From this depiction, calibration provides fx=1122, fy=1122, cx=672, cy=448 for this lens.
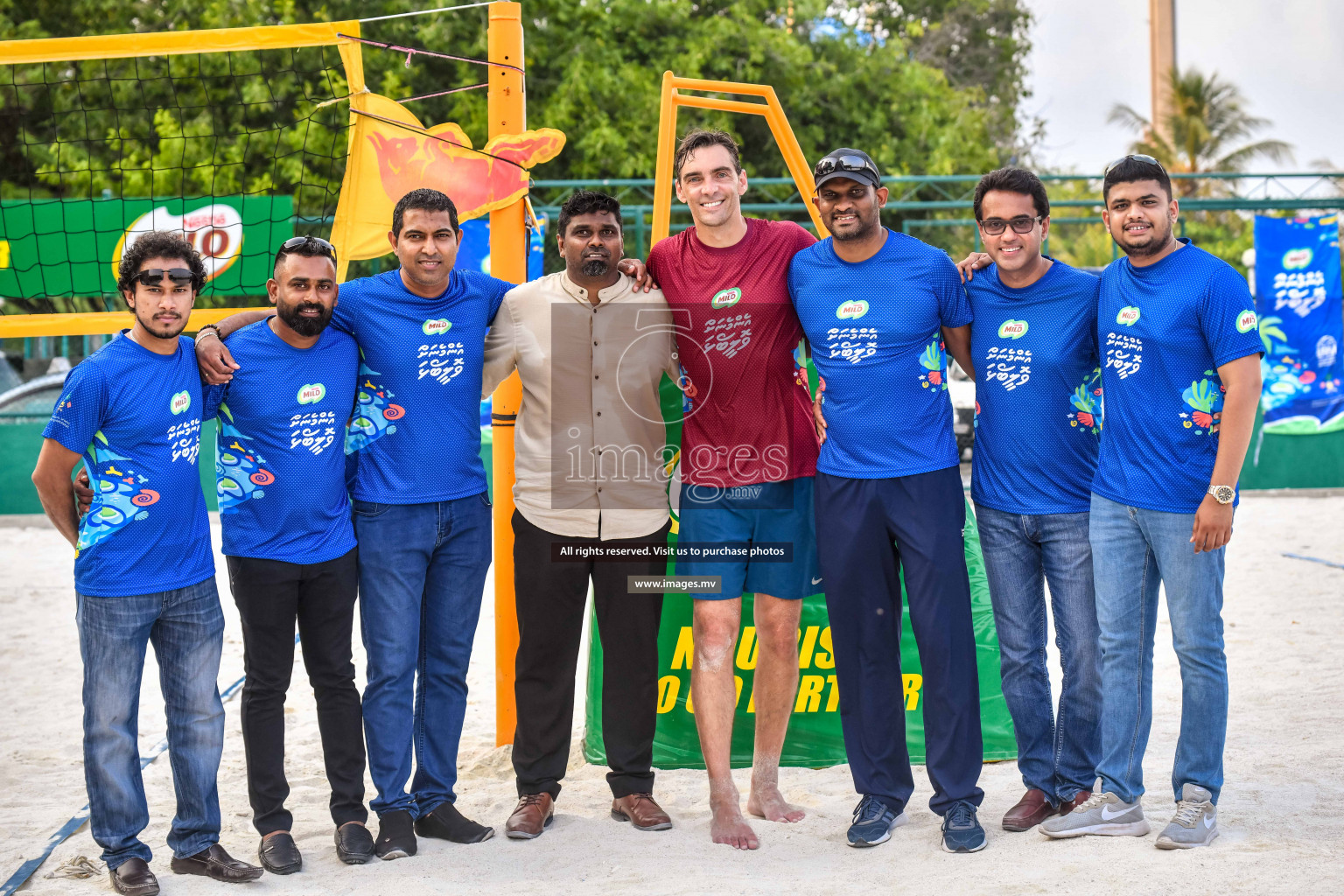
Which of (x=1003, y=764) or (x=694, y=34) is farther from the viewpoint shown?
(x=694, y=34)

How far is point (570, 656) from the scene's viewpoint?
3557 mm

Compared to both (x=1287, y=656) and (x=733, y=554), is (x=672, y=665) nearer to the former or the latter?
(x=733, y=554)

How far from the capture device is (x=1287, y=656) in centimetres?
562

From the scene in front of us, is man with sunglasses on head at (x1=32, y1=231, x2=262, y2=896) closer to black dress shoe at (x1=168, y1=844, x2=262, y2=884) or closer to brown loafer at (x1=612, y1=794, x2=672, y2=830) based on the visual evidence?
black dress shoe at (x1=168, y1=844, x2=262, y2=884)

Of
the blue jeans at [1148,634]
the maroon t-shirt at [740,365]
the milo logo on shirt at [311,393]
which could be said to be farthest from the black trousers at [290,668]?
the blue jeans at [1148,634]

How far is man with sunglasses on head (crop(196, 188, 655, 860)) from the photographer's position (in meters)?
3.36

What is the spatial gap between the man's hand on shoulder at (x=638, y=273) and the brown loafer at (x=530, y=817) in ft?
5.42

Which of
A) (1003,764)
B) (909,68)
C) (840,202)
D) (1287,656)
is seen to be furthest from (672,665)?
(909,68)

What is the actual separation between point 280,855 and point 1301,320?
11.3 meters

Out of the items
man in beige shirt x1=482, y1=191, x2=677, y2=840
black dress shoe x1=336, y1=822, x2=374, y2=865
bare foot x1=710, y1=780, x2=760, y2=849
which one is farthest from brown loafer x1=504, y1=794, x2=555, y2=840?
bare foot x1=710, y1=780, x2=760, y2=849

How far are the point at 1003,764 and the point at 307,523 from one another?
262 centimetres

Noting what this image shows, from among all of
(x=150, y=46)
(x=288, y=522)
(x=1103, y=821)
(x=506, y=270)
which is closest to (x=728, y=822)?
(x=1103, y=821)

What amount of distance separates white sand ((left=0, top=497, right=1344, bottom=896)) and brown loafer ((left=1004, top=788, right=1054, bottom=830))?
0.19 ft

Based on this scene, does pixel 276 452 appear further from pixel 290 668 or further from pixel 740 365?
pixel 740 365
